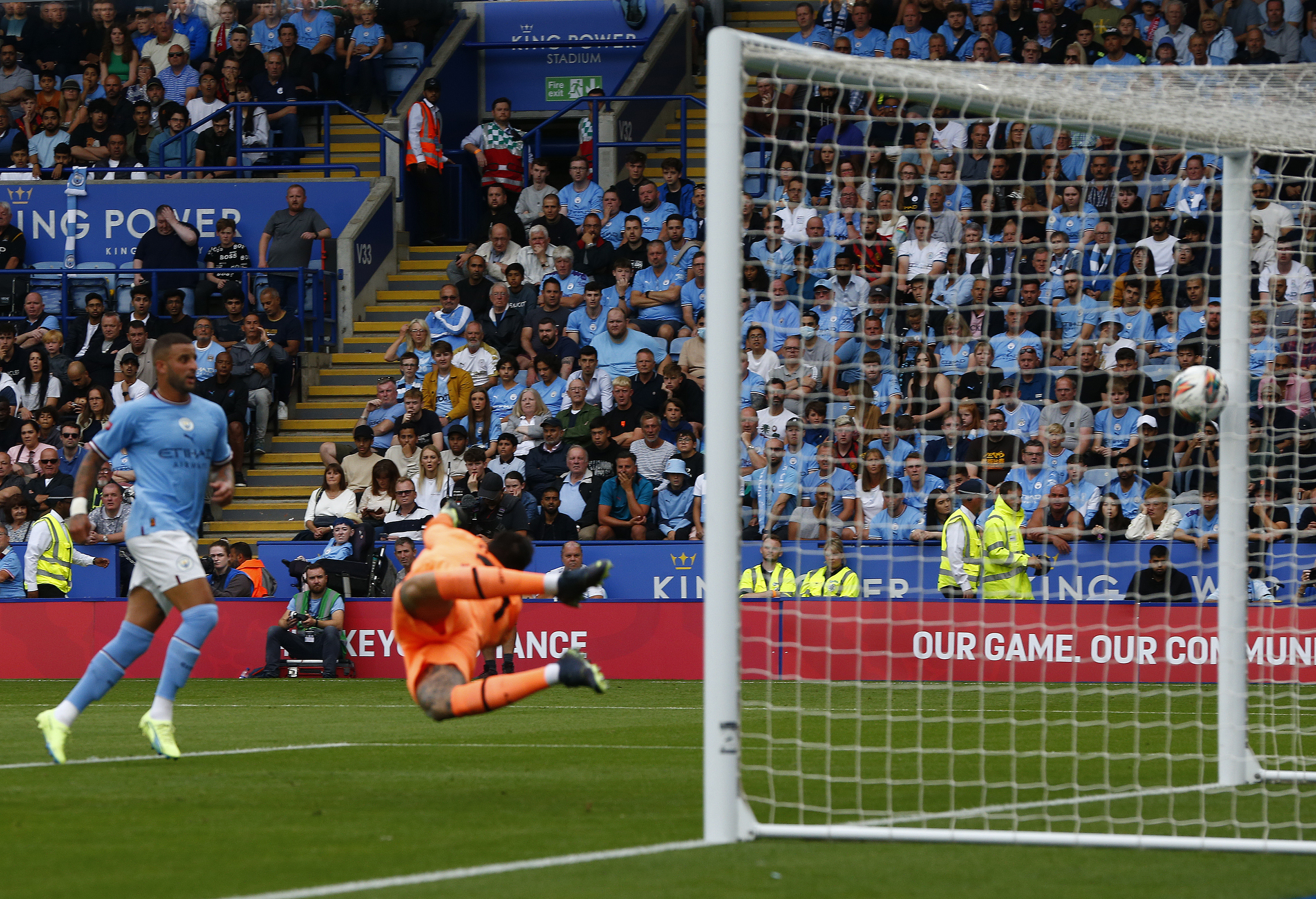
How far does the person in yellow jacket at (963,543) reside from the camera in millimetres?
13742

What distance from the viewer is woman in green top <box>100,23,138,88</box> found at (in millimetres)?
25219

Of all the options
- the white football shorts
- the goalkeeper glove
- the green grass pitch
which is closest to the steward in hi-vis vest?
the green grass pitch

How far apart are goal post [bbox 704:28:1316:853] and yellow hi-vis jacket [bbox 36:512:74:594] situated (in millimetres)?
10126

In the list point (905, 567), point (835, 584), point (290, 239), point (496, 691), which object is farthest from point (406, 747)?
point (290, 239)

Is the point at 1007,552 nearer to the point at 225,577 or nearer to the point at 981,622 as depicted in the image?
the point at 981,622

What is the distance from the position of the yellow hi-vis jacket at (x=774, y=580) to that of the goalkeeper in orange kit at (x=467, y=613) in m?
5.86

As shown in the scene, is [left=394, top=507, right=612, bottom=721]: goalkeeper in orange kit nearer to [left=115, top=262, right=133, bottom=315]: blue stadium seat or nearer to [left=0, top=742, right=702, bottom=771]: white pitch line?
[left=0, top=742, right=702, bottom=771]: white pitch line

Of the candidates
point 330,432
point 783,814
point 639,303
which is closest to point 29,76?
point 330,432

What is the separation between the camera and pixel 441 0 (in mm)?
25672

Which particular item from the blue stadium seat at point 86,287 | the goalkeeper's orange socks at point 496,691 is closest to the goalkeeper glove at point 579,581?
the goalkeeper's orange socks at point 496,691

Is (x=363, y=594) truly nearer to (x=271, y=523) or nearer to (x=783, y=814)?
(x=271, y=523)

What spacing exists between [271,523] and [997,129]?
1083 cm

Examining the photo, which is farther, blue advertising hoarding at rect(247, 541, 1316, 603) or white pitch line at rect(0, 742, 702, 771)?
blue advertising hoarding at rect(247, 541, 1316, 603)

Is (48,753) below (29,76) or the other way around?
below
